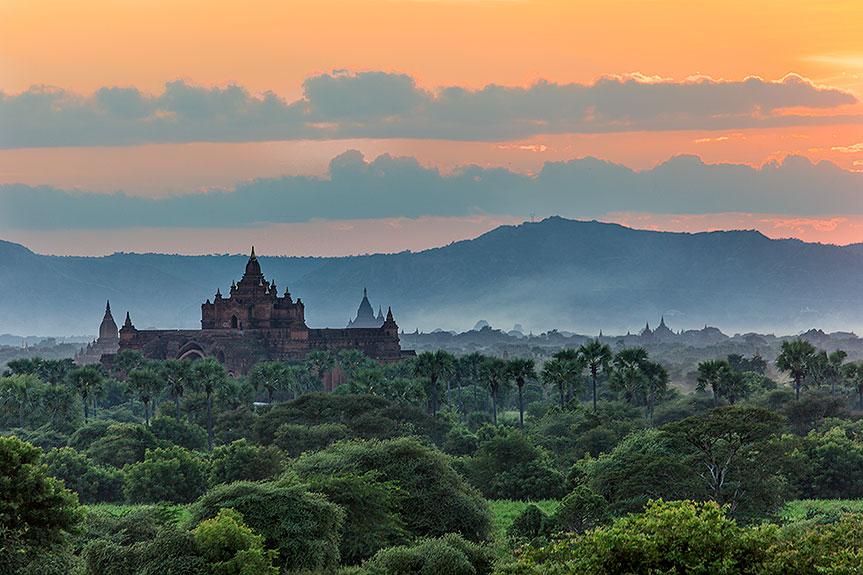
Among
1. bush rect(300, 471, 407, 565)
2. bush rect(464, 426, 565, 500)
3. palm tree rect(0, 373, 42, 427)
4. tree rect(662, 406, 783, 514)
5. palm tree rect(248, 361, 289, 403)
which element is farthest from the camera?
palm tree rect(248, 361, 289, 403)

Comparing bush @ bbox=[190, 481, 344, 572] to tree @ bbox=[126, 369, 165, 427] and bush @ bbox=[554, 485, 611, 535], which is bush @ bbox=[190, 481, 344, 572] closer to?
bush @ bbox=[554, 485, 611, 535]

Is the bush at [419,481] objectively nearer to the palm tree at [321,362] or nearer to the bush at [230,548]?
the bush at [230,548]

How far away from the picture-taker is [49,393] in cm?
9819

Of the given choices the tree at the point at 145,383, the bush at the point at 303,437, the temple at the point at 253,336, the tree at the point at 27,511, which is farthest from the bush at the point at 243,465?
the temple at the point at 253,336

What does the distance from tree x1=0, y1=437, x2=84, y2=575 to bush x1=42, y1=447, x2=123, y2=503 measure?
34.3 m

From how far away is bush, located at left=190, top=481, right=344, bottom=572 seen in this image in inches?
1750

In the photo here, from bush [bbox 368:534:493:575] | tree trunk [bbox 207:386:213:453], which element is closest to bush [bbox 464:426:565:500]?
tree trunk [bbox 207:386:213:453]

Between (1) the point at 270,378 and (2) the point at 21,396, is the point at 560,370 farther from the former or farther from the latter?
(2) the point at 21,396

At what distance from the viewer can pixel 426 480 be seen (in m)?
54.6

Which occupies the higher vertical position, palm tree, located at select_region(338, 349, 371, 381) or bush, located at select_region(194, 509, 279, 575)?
palm tree, located at select_region(338, 349, 371, 381)

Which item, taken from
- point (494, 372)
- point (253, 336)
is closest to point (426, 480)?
point (494, 372)

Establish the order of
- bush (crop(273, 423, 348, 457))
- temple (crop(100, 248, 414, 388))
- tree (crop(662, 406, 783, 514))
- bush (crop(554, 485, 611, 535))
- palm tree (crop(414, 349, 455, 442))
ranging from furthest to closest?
temple (crop(100, 248, 414, 388))
palm tree (crop(414, 349, 455, 442))
bush (crop(273, 423, 348, 457))
tree (crop(662, 406, 783, 514))
bush (crop(554, 485, 611, 535))

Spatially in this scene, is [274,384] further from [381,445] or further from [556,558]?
[556,558]

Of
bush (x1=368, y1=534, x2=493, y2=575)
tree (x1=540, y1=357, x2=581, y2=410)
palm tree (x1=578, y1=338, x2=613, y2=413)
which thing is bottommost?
bush (x1=368, y1=534, x2=493, y2=575)
